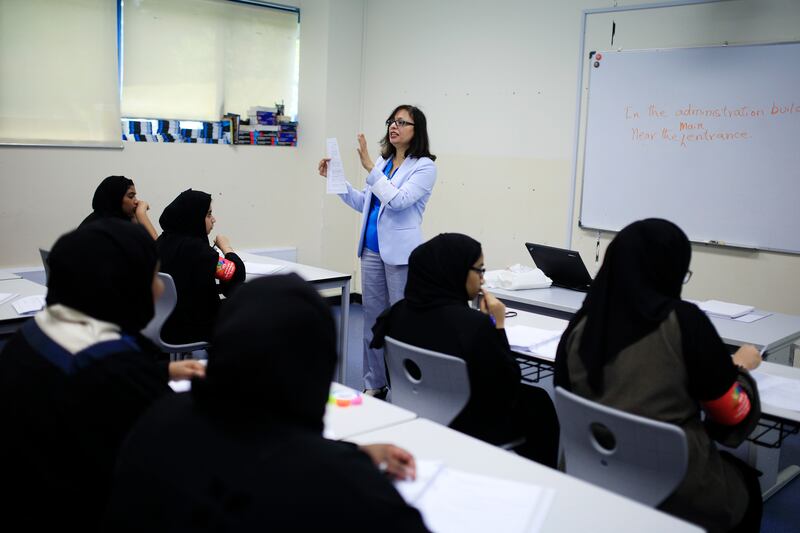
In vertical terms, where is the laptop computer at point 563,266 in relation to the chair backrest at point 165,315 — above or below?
above

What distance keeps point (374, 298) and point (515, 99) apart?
84.8 inches

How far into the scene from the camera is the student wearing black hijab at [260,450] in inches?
41.8

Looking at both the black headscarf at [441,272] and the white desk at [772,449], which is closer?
the white desk at [772,449]

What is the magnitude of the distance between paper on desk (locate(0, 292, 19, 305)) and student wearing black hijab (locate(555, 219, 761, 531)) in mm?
2690

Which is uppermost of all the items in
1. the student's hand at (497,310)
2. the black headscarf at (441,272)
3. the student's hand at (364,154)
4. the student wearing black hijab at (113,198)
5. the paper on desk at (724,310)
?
the student's hand at (364,154)

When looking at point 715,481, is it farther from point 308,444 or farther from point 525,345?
point 308,444

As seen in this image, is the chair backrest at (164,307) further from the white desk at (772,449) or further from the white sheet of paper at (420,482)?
the white desk at (772,449)

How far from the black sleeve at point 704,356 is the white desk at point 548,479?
1.61 ft

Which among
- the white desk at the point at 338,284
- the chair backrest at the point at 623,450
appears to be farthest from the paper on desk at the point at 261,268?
the chair backrest at the point at 623,450

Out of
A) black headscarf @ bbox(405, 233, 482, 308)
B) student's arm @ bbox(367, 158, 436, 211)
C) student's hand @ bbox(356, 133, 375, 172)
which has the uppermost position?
student's hand @ bbox(356, 133, 375, 172)

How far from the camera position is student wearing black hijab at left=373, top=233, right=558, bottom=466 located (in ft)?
7.93

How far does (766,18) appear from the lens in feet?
13.8

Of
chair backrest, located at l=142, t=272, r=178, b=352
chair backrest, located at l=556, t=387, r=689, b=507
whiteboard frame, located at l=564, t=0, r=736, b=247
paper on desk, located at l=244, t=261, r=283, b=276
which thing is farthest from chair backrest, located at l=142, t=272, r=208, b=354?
whiteboard frame, located at l=564, t=0, r=736, b=247

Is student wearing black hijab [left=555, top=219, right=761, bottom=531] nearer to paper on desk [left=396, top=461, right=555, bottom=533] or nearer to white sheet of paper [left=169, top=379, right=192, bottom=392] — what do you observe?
paper on desk [left=396, top=461, right=555, bottom=533]
